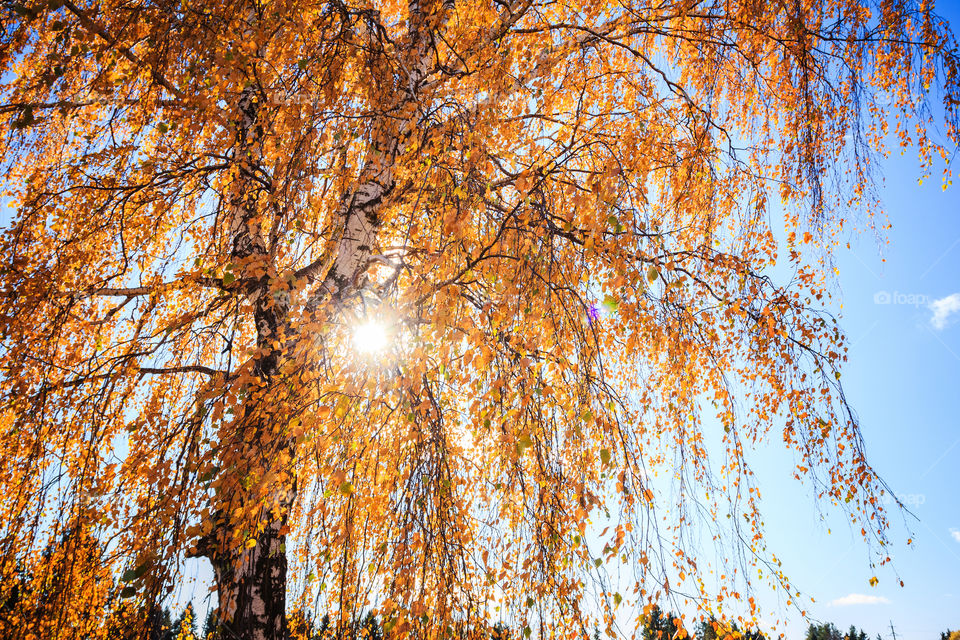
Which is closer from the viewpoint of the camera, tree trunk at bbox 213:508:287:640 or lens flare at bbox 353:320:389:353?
lens flare at bbox 353:320:389:353

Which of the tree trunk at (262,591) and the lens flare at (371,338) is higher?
the lens flare at (371,338)

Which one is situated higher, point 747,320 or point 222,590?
point 747,320

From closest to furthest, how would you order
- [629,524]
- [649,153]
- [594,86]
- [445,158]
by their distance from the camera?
[629,524] → [445,158] → [649,153] → [594,86]

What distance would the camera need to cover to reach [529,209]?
227 cm

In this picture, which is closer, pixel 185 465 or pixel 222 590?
pixel 185 465

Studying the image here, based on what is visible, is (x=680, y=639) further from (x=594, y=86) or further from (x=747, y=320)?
(x=594, y=86)

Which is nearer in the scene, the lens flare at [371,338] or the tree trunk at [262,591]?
the lens flare at [371,338]

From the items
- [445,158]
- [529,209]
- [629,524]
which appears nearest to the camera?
[629,524]

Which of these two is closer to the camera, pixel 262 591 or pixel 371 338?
pixel 371 338

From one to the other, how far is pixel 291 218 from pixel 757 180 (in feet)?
9.71

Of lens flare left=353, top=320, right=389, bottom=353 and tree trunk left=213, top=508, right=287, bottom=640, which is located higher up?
lens flare left=353, top=320, right=389, bottom=353

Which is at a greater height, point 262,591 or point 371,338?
point 371,338

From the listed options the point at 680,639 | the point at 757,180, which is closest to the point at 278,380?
the point at 680,639

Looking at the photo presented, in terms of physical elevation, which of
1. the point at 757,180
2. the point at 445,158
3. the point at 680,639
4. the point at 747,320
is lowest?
the point at 680,639
